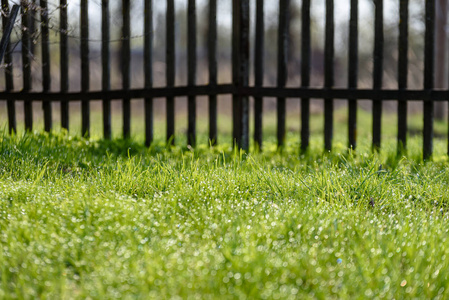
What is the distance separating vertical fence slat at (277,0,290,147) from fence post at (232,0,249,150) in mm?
352

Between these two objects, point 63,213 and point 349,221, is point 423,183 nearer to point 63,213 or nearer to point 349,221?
point 349,221

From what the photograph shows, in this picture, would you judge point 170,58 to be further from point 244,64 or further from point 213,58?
point 244,64

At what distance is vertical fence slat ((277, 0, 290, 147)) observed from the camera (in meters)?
5.68

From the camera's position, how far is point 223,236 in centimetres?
265

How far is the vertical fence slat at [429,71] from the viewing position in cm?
540

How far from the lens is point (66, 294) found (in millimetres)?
2148

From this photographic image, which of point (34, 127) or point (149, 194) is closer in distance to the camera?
point (149, 194)

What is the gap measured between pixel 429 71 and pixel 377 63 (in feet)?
1.69

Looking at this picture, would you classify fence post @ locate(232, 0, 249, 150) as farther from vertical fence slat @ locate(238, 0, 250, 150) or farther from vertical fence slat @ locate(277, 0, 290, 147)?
vertical fence slat @ locate(277, 0, 290, 147)

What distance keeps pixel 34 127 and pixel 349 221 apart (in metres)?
5.24

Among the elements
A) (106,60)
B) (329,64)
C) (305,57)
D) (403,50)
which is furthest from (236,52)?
(403,50)

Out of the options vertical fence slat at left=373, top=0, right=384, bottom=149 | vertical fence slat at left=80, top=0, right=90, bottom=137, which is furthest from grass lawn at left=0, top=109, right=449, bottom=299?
vertical fence slat at left=80, top=0, right=90, bottom=137

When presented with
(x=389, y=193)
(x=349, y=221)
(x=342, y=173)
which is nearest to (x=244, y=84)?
(x=342, y=173)

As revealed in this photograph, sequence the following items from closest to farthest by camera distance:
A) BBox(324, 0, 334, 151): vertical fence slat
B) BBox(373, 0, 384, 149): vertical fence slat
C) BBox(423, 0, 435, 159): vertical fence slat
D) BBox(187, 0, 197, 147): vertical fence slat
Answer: BBox(423, 0, 435, 159): vertical fence slat → BBox(373, 0, 384, 149): vertical fence slat → BBox(324, 0, 334, 151): vertical fence slat → BBox(187, 0, 197, 147): vertical fence slat
